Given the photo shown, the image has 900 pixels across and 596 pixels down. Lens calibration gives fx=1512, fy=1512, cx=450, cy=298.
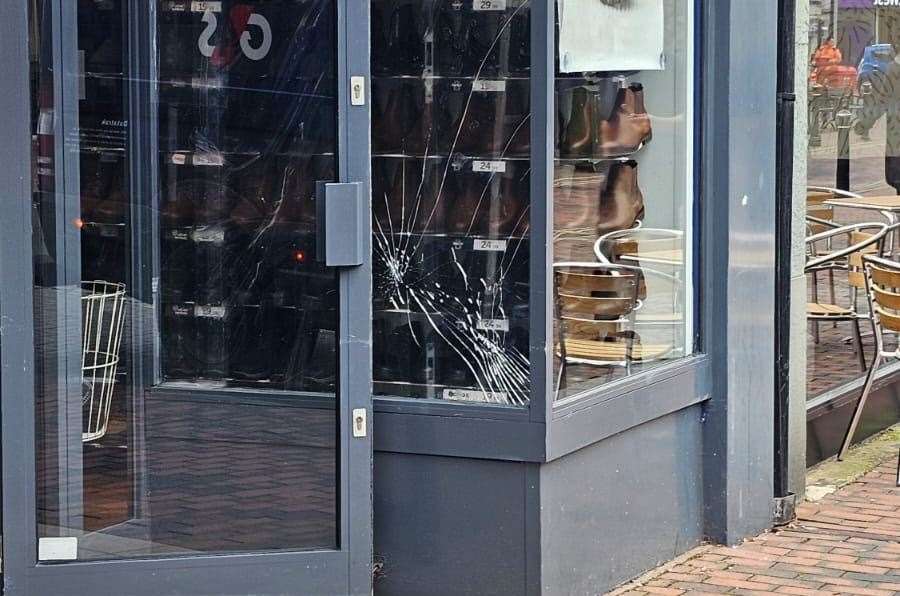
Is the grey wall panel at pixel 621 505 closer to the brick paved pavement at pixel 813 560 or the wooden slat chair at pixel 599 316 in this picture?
the brick paved pavement at pixel 813 560

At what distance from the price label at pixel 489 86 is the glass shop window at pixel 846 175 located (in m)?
2.60

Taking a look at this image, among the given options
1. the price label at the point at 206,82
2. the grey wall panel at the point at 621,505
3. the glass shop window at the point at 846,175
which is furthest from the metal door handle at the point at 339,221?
the glass shop window at the point at 846,175

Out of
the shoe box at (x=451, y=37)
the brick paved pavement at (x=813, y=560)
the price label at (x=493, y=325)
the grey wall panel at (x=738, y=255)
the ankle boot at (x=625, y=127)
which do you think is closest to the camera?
the shoe box at (x=451, y=37)

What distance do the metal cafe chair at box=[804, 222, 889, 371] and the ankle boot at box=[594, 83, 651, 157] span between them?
1867 millimetres

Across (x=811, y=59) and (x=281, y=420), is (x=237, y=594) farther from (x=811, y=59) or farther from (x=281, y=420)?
(x=811, y=59)

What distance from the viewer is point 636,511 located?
5473 millimetres

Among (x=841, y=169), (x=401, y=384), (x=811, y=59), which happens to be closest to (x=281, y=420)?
(x=401, y=384)

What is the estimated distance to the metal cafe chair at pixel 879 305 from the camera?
6.80 meters

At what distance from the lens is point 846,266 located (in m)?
7.67

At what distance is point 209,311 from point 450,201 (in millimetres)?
879

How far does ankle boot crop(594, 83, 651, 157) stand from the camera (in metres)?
5.50

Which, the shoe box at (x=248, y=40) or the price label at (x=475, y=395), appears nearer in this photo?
the shoe box at (x=248, y=40)

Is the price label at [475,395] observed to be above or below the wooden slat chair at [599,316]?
below

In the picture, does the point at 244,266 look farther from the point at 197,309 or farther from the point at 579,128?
the point at 579,128
